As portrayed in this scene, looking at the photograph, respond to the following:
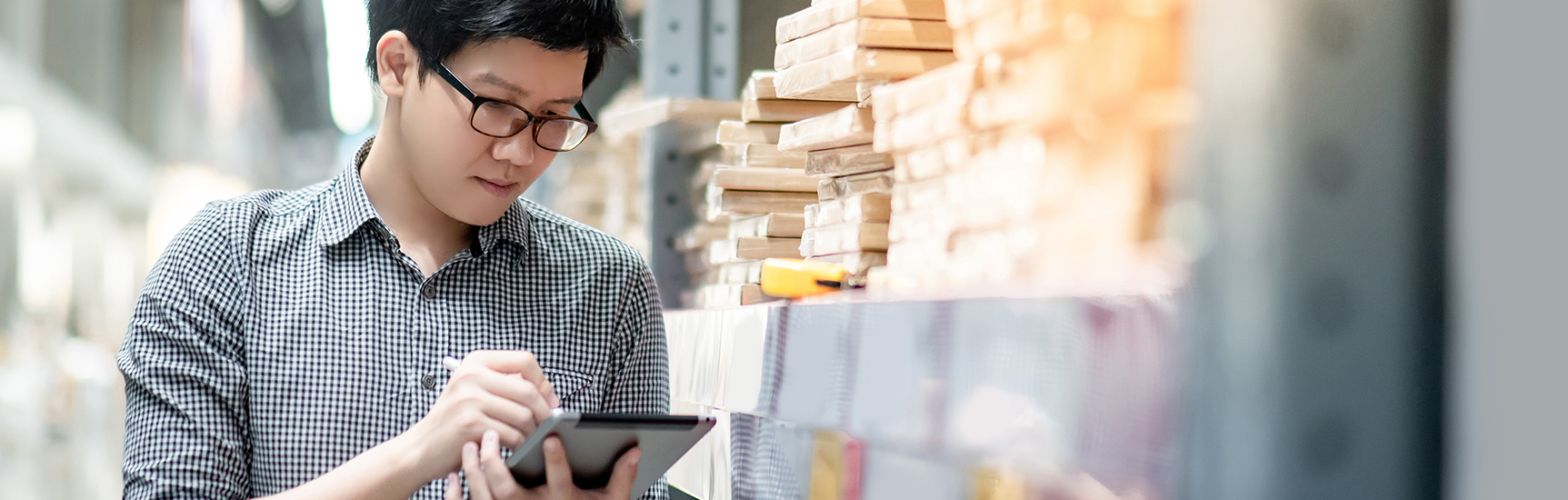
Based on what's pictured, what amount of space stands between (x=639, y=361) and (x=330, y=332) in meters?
0.45

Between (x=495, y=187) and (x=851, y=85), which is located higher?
(x=851, y=85)

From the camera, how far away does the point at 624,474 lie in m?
1.55

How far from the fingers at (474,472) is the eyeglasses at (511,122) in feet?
1.32

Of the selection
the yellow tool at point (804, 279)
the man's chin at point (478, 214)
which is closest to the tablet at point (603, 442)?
the yellow tool at point (804, 279)

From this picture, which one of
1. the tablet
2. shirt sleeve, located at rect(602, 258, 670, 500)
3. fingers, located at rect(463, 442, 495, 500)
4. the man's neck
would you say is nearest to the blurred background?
the tablet

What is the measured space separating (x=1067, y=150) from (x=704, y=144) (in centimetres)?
182

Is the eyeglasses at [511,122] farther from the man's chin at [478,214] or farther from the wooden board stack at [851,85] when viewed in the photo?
the wooden board stack at [851,85]

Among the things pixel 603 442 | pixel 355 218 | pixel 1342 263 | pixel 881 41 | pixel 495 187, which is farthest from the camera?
pixel 355 218

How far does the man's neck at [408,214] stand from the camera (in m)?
1.83

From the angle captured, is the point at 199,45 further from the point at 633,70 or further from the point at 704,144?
the point at 704,144

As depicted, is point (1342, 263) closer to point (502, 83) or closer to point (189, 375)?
point (502, 83)

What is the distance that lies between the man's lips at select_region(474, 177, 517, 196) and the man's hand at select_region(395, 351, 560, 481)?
0.88 ft

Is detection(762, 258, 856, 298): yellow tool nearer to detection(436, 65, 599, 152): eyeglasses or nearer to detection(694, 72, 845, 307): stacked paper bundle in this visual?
detection(436, 65, 599, 152): eyeglasses

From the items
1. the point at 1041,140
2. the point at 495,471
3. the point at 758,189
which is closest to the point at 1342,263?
the point at 1041,140
